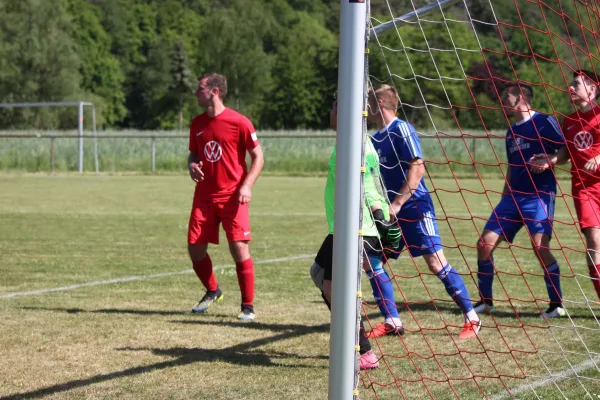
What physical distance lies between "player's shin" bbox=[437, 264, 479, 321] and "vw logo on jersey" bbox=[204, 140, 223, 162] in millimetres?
2140

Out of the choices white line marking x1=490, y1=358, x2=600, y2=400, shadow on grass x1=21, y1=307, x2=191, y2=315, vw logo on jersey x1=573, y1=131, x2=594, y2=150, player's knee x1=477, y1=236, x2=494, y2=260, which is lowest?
shadow on grass x1=21, y1=307, x2=191, y2=315

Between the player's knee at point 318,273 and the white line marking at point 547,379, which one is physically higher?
the player's knee at point 318,273

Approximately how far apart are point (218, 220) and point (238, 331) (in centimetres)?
118

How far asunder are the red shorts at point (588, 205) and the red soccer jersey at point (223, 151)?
2.71 metres

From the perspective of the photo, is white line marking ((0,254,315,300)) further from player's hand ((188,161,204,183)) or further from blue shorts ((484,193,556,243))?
blue shorts ((484,193,556,243))

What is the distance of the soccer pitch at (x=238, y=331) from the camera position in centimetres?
547

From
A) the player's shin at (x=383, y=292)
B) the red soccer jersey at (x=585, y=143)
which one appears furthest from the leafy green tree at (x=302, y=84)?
the player's shin at (x=383, y=292)

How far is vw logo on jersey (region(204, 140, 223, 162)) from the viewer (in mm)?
7977

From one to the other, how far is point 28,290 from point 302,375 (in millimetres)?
4142

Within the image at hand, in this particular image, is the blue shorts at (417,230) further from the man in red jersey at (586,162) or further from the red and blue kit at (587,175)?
the red and blue kit at (587,175)

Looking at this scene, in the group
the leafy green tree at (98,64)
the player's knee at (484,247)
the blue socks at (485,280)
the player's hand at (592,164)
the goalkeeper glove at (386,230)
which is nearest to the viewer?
the goalkeeper glove at (386,230)

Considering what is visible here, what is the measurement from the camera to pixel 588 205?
765 centimetres

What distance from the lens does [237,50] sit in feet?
275

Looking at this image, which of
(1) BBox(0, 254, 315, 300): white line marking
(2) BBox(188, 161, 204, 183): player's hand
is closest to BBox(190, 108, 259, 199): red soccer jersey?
(2) BBox(188, 161, 204, 183): player's hand
